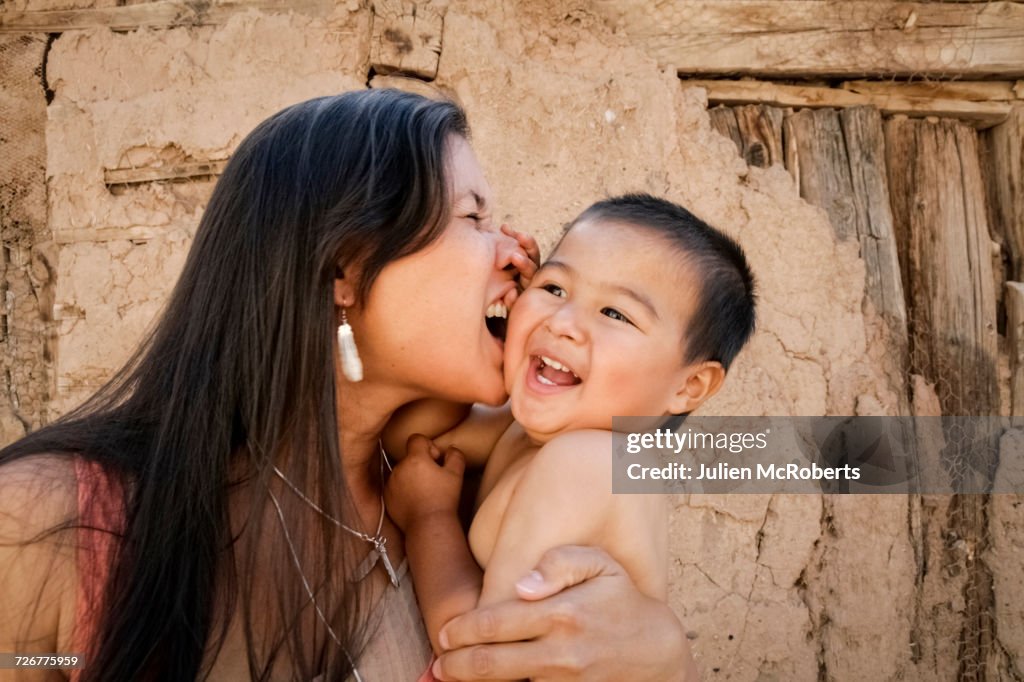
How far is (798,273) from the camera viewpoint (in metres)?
3.32

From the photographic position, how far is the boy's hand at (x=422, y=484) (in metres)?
1.94

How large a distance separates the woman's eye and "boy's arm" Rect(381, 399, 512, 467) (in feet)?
1.18

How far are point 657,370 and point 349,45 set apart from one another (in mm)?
1903

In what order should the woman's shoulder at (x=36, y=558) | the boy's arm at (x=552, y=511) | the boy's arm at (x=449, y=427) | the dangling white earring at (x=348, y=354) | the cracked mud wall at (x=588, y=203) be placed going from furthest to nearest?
the cracked mud wall at (x=588, y=203)
the boy's arm at (x=449, y=427)
the dangling white earring at (x=348, y=354)
the boy's arm at (x=552, y=511)
the woman's shoulder at (x=36, y=558)

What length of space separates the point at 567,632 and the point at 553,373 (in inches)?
22.7

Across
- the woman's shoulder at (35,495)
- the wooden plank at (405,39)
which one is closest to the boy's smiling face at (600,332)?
the woman's shoulder at (35,495)

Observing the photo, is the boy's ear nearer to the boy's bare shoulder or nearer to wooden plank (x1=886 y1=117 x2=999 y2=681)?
the boy's bare shoulder

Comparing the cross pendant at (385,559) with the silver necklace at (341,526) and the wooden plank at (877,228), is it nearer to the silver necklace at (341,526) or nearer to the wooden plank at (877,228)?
the silver necklace at (341,526)

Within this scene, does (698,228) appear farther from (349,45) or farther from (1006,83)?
(1006,83)

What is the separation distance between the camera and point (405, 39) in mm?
3242

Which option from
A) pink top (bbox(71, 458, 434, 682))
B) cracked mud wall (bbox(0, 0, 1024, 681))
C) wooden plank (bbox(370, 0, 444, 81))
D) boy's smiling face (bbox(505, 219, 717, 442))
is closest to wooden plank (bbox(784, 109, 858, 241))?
cracked mud wall (bbox(0, 0, 1024, 681))

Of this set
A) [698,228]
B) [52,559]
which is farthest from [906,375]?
[52,559]

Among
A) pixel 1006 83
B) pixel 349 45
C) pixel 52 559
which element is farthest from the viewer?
pixel 1006 83

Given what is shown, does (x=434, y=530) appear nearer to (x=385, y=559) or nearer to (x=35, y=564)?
(x=385, y=559)
